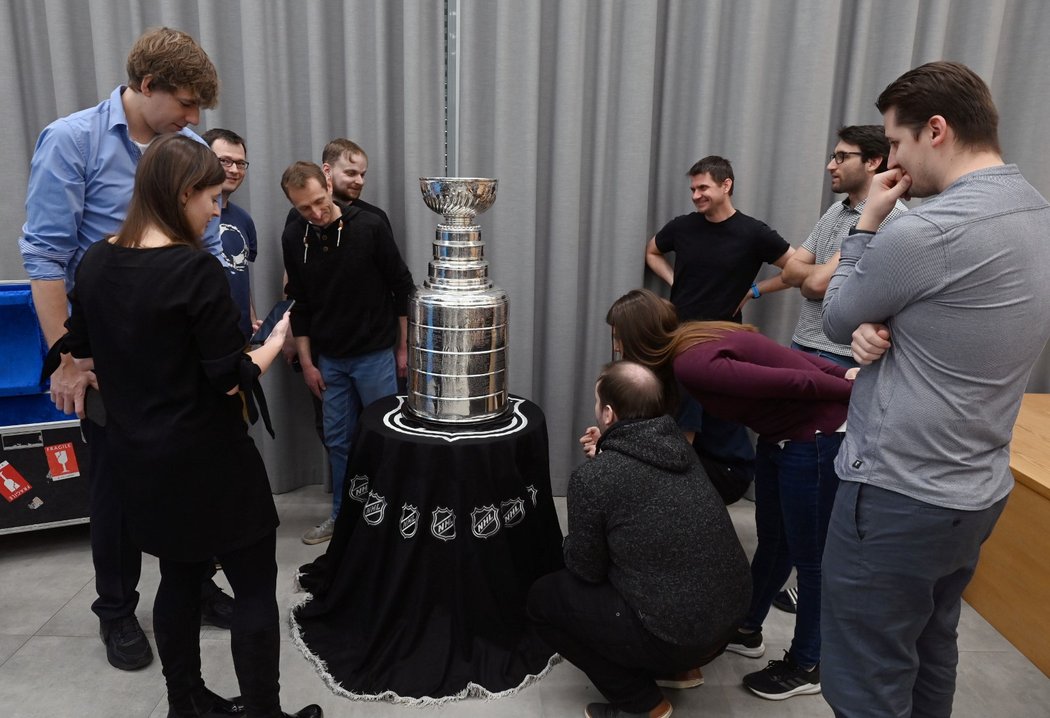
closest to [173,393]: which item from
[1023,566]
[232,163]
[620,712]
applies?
[620,712]

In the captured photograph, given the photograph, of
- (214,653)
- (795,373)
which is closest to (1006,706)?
(795,373)

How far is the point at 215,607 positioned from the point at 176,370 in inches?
46.0

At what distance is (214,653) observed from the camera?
212cm

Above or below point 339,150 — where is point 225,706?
below

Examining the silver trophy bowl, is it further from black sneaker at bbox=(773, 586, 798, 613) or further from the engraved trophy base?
black sneaker at bbox=(773, 586, 798, 613)

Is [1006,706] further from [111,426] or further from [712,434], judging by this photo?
[111,426]

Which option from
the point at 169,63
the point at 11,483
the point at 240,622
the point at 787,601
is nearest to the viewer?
the point at 240,622

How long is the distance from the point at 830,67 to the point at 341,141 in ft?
6.38

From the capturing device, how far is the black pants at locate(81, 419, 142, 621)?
195 centimetres

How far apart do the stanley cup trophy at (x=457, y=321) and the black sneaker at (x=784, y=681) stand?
1.03 m

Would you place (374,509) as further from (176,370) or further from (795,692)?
(795,692)


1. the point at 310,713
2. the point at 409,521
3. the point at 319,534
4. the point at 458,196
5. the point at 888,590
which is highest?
the point at 458,196

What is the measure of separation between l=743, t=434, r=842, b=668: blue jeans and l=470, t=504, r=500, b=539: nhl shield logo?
2.44 feet

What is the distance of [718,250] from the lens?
2.83 metres
